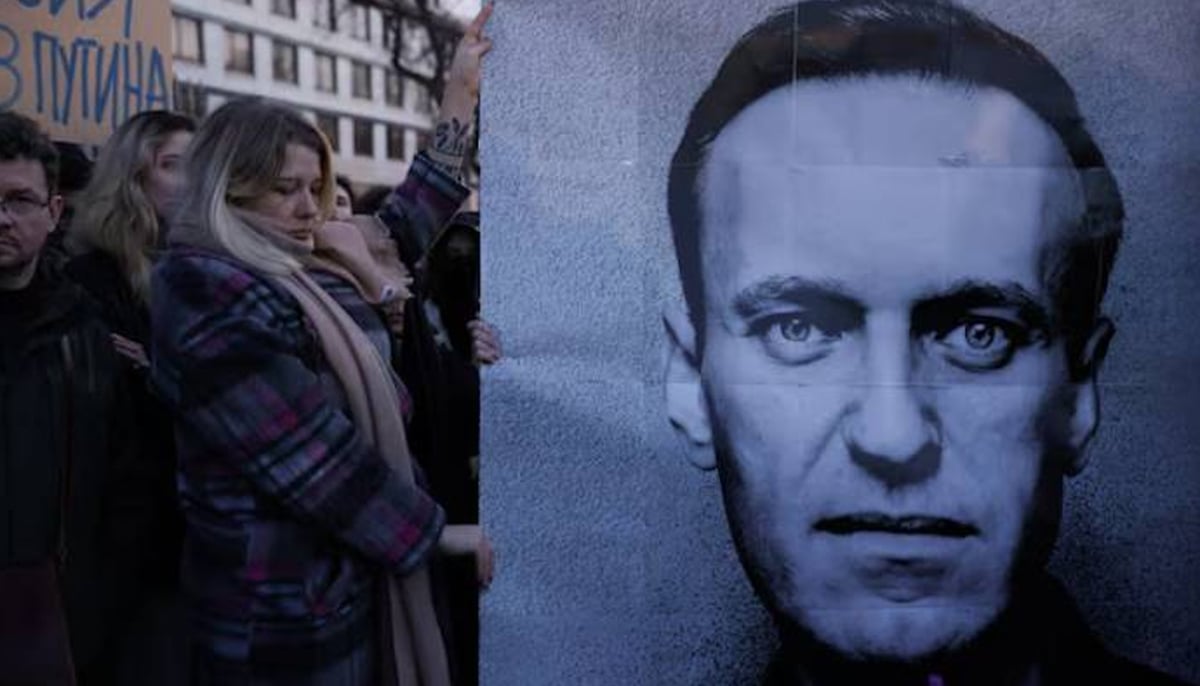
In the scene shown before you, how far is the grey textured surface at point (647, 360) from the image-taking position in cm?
226

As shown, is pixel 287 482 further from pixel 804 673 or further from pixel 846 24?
pixel 846 24

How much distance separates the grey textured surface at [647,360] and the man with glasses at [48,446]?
744mm

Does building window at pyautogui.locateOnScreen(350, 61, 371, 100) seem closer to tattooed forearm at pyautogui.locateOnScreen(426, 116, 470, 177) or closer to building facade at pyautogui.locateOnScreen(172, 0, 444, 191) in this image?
building facade at pyautogui.locateOnScreen(172, 0, 444, 191)

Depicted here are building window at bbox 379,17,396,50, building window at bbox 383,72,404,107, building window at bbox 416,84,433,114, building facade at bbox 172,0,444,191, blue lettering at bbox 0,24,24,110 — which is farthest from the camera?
building window at bbox 383,72,404,107

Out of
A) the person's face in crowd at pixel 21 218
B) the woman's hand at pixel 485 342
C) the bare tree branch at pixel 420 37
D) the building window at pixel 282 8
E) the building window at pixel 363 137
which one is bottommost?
the woman's hand at pixel 485 342

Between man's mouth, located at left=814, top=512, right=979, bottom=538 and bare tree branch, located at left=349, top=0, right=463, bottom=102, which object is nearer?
man's mouth, located at left=814, top=512, right=979, bottom=538

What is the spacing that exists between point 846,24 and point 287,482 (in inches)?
54.2

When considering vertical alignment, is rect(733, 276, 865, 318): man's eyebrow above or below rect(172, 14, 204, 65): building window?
below

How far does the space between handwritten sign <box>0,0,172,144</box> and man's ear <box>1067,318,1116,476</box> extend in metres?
2.61

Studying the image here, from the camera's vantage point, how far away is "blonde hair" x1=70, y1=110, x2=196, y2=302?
263 centimetres

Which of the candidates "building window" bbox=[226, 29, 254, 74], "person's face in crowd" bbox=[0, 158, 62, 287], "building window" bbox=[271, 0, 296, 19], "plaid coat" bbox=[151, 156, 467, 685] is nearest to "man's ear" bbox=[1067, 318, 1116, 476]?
"plaid coat" bbox=[151, 156, 467, 685]

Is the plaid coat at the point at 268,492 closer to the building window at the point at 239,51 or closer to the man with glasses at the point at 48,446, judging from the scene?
the man with glasses at the point at 48,446

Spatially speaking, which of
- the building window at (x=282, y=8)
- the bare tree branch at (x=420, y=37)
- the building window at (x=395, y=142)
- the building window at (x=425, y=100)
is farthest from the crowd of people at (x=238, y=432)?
the building window at (x=395, y=142)

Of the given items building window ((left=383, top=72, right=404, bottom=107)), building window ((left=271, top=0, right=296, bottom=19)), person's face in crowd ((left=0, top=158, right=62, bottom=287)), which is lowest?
person's face in crowd ((left=0, top=158, right=62, bottom=287))
